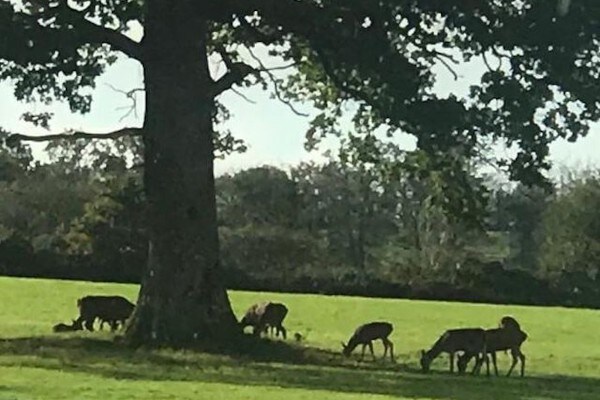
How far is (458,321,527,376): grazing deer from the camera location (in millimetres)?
25828

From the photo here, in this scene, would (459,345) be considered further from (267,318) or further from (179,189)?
(267,318)

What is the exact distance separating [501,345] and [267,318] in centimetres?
779

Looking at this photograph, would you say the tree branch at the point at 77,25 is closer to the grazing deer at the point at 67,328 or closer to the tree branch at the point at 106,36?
the tree branch at the point at 106,36

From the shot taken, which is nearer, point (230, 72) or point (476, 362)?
point (476, 362)

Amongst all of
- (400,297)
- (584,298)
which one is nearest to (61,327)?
(400,297)

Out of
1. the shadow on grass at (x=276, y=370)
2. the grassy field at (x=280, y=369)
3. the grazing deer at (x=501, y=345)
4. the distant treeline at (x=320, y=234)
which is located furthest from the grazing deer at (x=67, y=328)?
the distant treeline at (x=320, y=234)

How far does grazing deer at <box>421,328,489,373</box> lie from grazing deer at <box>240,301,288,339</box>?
20.6 ft

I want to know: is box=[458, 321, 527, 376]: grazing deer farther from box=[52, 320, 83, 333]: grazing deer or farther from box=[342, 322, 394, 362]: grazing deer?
box=[52, 320, 83, 333]: grazing deer

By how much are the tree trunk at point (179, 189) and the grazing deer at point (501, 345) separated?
491 cm

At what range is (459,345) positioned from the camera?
2608 centimetres

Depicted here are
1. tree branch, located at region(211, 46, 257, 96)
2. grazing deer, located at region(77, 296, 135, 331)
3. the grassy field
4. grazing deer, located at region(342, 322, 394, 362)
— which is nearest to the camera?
the grassy field

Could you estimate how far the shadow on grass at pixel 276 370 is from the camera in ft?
69.8

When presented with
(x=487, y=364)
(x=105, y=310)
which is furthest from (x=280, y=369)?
(x=105, y=310)

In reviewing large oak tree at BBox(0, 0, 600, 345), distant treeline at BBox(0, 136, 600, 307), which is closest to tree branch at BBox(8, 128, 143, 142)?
large oak tree at BBox(0, 0, 600, 345)
